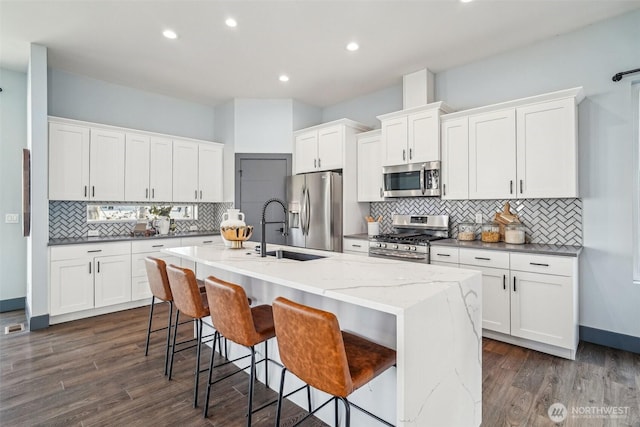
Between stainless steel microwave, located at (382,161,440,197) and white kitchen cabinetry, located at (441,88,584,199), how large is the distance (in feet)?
0.37

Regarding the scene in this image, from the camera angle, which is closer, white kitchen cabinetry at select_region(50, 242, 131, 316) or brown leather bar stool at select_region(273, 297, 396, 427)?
brown leather bar stool at select_region(273, 297, 396, 427)

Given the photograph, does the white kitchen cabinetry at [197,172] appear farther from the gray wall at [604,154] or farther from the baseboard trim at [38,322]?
the gray wall at [604,154]

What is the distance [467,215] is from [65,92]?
540cm

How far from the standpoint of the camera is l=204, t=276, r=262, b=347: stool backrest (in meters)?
1.76

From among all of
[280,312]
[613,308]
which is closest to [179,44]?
[280,312]

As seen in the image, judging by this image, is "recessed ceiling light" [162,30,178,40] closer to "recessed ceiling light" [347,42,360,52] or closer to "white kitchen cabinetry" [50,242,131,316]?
"recessed ceiling light" [347,42,360,52]

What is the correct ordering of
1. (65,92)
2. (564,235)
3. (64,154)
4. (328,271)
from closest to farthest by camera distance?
(328,271), (564,235), (64,154), (65,92)

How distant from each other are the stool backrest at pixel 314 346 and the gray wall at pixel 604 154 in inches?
123

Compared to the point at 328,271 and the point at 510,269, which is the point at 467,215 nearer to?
the point at 510,269

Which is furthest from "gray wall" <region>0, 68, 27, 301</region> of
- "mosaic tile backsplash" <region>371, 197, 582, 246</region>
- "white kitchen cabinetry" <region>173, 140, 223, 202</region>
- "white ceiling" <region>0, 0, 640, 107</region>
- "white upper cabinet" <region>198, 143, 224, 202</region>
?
"mosaic tile backsplash" <region>371, 197, 582, 246</region>

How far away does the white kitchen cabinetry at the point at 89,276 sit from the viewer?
362cm

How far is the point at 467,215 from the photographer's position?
12.7ft

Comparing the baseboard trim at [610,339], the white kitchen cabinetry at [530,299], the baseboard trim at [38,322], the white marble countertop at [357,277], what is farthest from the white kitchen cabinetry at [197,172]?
the baseboard trim at [610,339]

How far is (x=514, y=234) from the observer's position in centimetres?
330
